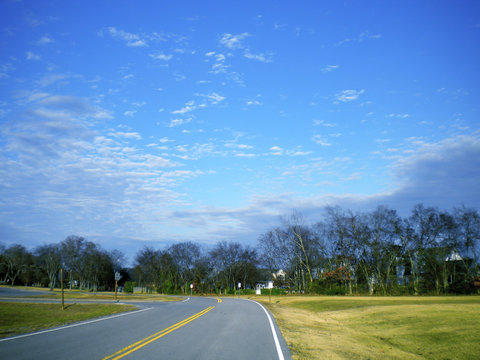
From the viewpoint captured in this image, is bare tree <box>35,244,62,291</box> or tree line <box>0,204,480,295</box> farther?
bare tree <box>35,244,62,291</box>

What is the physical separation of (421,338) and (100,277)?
9463 cm

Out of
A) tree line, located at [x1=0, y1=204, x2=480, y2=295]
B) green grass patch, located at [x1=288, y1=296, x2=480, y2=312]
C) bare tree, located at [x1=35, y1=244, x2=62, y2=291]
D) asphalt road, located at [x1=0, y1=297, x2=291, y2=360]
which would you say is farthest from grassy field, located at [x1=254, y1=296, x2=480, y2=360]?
bare tree, located at [x1=35, y1=244, x2=62, y2=291]

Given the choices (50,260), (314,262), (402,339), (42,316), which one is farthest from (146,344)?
(50,260)

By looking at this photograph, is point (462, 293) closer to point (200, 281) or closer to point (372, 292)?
point (372, 292)

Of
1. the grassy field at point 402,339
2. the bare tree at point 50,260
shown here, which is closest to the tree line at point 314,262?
the bare tree at point 50,260

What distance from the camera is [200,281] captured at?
8181cm

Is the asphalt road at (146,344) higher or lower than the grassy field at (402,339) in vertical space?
higher

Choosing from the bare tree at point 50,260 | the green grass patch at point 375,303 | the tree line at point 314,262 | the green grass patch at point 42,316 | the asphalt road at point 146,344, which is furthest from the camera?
the bare tree at point 50,260

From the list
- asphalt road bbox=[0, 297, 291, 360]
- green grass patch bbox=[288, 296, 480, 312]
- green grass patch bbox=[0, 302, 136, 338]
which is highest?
asphalt road bbox=[0, 297, 291, 360]

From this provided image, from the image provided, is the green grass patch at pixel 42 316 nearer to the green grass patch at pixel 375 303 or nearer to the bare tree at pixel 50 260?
the green grass patch at pixel 375 303

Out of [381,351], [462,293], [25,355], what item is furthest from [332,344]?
[462,293]

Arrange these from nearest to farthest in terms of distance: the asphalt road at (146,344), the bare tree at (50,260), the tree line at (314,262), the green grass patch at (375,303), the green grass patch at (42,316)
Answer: the asphalt road at (146,344), the green grass patch at (42,316), the green grass patch at (375,303), the tree line at (314,262), the bare tree at (50,260)

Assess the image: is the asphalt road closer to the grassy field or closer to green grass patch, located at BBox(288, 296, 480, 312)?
the grassy field

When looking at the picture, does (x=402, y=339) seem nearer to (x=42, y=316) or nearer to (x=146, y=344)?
(x=146, y=344)
